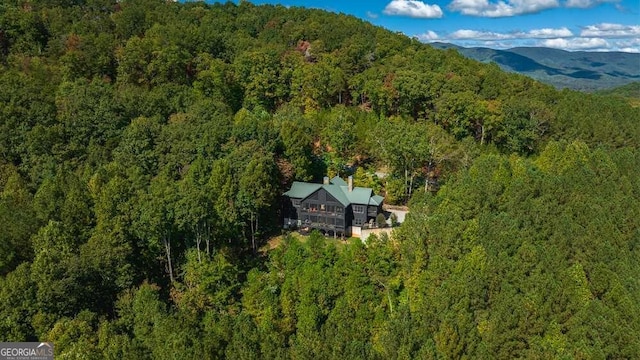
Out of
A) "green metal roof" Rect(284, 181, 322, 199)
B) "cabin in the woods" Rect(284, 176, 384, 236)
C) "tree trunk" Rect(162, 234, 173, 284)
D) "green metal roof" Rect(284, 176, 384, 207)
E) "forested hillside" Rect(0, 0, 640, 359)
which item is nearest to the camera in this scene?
"forested hillside" Rect(0, 0, 640, 359)

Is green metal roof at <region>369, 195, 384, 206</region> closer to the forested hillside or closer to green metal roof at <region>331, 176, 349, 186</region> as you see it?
green metal roof at <region>331, 176, 349, 186</region>

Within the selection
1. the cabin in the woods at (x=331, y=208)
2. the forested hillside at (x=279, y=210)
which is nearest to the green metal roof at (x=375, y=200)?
the cabin in the woods at (x=331, y=208)

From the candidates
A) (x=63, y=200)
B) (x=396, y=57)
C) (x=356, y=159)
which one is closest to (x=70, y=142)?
(x=63, y=200)

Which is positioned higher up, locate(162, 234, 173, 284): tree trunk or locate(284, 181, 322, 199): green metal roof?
locate(284, 181, 322, 199): green metal roof

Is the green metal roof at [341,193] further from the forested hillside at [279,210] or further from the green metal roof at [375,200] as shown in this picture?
the forested hillside at [279,210]

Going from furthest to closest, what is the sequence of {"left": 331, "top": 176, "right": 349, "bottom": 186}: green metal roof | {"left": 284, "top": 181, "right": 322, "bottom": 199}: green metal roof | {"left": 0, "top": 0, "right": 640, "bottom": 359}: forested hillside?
{"left": 331, "top": 176, "right": 349, "bottom": 186}: green metal roof → {"left": 284, "top": 181, "right": 322, "bottom": 199}: green metal roof → {"left": 0, "top": 0, "right": 640, "bottom": 359}: forested hillside

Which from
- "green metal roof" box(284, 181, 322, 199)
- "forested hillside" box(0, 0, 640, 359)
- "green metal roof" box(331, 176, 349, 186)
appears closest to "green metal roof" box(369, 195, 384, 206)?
"green metal roof" box(331, 176, 349, 186)
